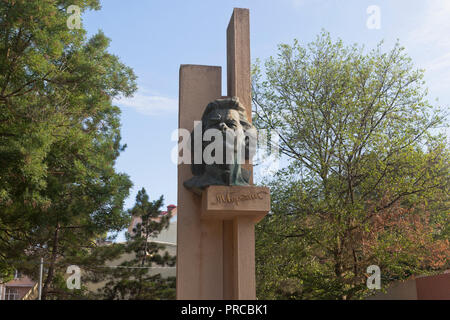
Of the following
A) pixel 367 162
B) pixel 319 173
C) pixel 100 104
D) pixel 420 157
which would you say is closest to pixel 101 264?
pixel 100 104

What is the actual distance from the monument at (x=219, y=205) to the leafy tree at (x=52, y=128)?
10.7 feet

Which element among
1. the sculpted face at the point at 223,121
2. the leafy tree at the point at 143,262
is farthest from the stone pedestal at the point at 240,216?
the leafy tree at the point at 143,262

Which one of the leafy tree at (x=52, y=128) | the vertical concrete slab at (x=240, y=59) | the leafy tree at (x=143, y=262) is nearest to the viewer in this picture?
the vertical concrete slab at (x=240, y=59)

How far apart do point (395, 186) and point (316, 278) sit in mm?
2827

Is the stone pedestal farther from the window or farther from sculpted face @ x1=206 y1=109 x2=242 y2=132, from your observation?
the window

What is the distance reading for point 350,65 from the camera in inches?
488

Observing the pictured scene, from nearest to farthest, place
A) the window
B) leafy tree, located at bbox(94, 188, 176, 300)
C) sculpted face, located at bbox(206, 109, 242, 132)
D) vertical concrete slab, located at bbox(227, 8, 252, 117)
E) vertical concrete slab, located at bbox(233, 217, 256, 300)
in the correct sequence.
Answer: vertical concrete slab, located at bbox(233, 217, 256, 300)
sculpted face, located at bbox(206, 109, 242, 132)
vertical concrete slab, located at bbox(227, 8, 252, 117)
leafy tree, located at bbox(94, 188, 176, 300)
the window

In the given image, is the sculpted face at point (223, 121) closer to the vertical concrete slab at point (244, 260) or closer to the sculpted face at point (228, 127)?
the sculpted face at point (228, 127)

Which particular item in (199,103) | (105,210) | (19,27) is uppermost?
(19,27)

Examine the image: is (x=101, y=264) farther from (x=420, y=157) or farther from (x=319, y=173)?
(x=420, y=157)

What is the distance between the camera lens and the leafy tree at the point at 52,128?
9.05m

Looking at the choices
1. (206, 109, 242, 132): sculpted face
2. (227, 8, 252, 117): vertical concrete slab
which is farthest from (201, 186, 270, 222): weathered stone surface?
(227, 8, 252, 117): vertical concrete slab

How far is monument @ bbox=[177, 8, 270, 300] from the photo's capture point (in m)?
6.31

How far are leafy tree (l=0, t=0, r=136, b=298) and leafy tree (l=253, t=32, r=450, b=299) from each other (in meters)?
3.95
